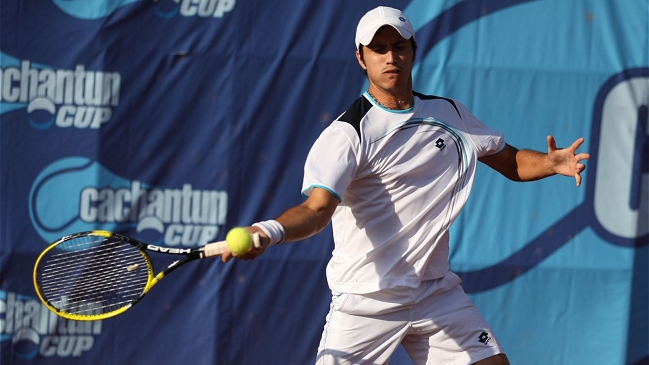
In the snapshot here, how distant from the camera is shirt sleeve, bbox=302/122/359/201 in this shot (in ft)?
11.1

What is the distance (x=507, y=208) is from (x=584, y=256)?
0.53m

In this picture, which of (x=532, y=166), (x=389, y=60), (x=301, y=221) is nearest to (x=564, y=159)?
(x=532, y=166)

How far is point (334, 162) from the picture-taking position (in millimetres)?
3416

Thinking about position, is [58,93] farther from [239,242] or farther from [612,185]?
[612,185]

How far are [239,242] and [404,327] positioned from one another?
3.58 feet

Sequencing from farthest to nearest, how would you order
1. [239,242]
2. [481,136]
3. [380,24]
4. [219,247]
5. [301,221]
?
[481,136] → [380,24] → [301,221] → [219,247] → [239,242]

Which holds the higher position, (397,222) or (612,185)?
(612,185)

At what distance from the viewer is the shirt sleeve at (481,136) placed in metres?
3.83

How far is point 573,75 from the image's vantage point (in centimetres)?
518

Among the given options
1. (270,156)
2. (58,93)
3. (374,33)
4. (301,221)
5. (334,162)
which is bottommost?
(301,221)

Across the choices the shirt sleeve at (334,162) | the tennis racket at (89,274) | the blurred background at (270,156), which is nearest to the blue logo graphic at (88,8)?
the blurred background at (270,156)

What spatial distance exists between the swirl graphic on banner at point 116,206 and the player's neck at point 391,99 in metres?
1.55

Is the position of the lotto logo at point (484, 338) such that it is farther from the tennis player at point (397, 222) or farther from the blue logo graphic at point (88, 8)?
the blue logo graphic at point (88, 8)

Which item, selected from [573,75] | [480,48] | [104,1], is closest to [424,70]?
[480,48]
